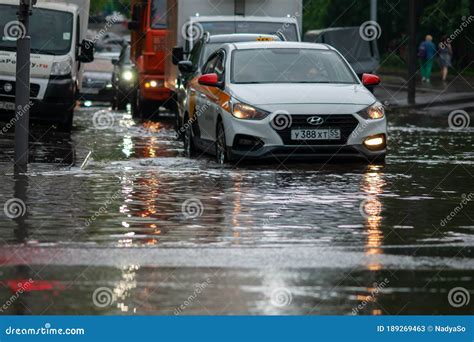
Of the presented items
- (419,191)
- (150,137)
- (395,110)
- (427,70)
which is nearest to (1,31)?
(150,137)

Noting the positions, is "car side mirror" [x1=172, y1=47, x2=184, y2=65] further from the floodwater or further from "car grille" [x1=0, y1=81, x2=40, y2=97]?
the floodwater

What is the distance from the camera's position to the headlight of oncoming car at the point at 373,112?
18.1 m

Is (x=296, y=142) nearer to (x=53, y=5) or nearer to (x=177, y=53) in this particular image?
(x=177, y=53)

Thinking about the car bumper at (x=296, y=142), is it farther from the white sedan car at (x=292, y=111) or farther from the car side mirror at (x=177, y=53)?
the car side mirror at (x=177, y=53)

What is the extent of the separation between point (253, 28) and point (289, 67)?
7951mm

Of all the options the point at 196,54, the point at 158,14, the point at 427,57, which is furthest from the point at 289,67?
the point at 427,57

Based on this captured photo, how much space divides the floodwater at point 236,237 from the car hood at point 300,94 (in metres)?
0.81

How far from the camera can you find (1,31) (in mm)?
25484

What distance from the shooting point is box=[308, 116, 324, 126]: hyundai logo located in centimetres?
1781

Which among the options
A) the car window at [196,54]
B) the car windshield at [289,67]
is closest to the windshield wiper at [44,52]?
the car window at [196,54]

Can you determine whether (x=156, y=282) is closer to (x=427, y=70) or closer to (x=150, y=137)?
(x=150, y=137)

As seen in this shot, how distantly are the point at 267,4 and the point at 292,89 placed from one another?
10776mm

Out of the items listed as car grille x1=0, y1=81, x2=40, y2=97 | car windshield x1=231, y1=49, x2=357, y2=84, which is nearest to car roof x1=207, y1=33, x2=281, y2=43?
car grille x1=0, y1=81, x2=40, y2=97

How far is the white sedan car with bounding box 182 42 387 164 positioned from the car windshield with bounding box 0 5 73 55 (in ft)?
22.0
